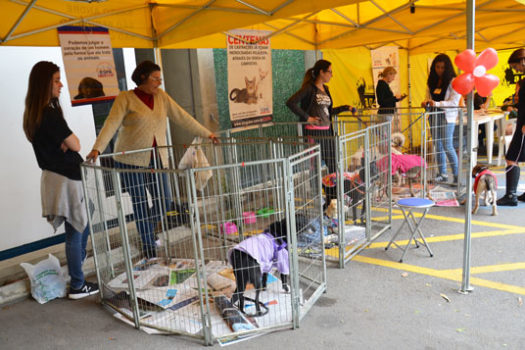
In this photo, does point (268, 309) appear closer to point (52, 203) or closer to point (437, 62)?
point (52, 203)

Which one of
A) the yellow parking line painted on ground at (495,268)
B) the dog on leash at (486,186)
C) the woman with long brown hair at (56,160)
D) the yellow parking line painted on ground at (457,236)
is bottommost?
the yellow parking line painted on ground at (495,268)

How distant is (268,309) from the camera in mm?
3396

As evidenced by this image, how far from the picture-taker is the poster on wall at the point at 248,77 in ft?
19.0

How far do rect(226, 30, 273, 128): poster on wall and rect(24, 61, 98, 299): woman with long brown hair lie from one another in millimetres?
2584

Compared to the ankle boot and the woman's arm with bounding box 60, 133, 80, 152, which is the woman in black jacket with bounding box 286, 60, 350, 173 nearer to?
the ankle boot

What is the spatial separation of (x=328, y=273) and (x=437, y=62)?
4334 millimetres

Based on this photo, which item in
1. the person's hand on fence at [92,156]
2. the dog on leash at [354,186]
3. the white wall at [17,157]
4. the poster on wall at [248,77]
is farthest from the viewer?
the poster on wall at [248,77]

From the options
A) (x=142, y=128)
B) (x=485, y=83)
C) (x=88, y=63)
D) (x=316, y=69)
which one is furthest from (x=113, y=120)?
(x=485, y=83)

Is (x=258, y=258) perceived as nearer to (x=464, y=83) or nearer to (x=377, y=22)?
(x=464, y=83)

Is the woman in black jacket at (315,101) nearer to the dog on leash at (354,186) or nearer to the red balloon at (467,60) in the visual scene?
the dog on leash at (354,186)

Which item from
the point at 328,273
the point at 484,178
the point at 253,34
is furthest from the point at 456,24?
the point at 328,273

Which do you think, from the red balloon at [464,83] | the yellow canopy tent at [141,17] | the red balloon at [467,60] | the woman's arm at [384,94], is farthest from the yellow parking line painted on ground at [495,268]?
the woman's arm at [384,94]

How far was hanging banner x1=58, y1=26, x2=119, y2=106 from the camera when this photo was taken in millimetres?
4523

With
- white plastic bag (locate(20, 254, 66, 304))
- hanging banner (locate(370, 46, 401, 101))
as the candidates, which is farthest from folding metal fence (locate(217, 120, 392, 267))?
hanging banner (locate(370, 46, 401, 101))
